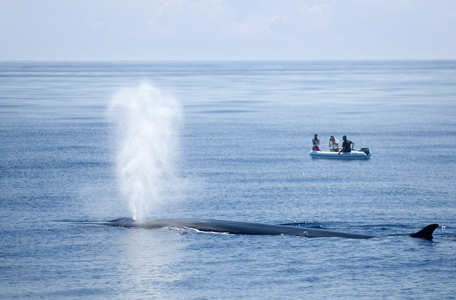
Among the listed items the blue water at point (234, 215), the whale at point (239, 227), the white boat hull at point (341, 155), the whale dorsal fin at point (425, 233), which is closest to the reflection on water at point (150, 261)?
the blue water at point (234, 215)

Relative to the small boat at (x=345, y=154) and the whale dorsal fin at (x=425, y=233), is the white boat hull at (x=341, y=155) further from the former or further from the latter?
the whale dorsal fin at (x=425, y=233)

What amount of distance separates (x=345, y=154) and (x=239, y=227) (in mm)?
27301

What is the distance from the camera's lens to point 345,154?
188ft

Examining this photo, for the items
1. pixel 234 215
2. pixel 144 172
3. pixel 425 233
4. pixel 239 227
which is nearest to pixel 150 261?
pixel 239 227

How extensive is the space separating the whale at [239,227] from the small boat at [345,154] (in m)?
24.5

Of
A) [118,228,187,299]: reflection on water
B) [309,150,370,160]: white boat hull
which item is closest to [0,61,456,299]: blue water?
[118,228,187,299]: reflection on water

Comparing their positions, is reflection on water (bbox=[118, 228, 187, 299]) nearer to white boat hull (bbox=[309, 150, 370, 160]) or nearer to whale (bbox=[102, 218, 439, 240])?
whale (bbox=[102, 218, 439, 240])

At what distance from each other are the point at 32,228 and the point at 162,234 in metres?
6.53

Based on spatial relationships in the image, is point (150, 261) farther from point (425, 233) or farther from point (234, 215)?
point (425, 233)

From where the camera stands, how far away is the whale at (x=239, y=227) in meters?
31.1

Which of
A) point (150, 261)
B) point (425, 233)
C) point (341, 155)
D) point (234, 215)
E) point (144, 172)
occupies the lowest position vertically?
point (150, 261)

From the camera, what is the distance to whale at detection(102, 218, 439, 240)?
31.1 m

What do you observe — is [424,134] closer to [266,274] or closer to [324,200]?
[324,200]

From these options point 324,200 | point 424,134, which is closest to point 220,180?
point 324,200
